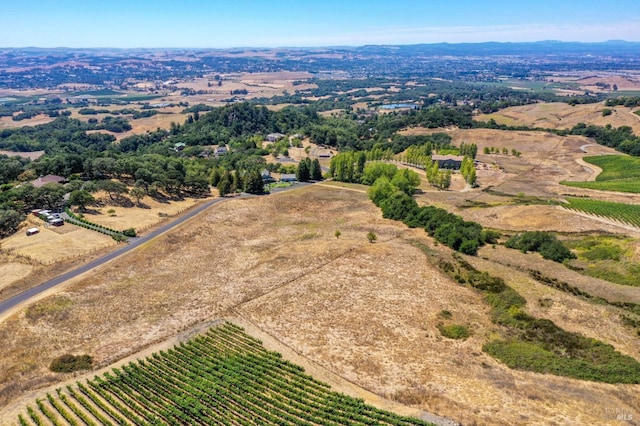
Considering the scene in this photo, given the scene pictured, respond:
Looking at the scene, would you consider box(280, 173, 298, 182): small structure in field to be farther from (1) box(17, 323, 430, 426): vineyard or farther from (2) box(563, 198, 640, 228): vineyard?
(1) box(17, 323, 430, 426): vineyard

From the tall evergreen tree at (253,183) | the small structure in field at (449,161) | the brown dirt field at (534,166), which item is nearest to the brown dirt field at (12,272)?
the tall evergreen tree at (253,183)

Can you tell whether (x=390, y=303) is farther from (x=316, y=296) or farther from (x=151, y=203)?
(x=151, y=203)

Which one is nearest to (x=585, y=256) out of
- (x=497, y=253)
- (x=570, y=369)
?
(x=497, y=253)

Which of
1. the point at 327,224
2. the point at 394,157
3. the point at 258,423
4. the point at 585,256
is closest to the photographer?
the point at 258,423

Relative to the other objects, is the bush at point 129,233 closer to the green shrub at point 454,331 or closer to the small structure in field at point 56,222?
the small structure in field at point 56,222

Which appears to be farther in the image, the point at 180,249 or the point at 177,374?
the point at 180,249

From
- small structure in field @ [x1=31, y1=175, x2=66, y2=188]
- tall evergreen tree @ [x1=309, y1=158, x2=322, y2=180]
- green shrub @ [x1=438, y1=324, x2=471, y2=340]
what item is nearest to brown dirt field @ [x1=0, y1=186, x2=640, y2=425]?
green shrub @ [x1=438, y1=324, x2=471, y2=340]

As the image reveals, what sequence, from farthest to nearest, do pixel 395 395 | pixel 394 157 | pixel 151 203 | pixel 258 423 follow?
pixel 394 157, pixel 151 203, pixel 395 395, pixel 258 423
